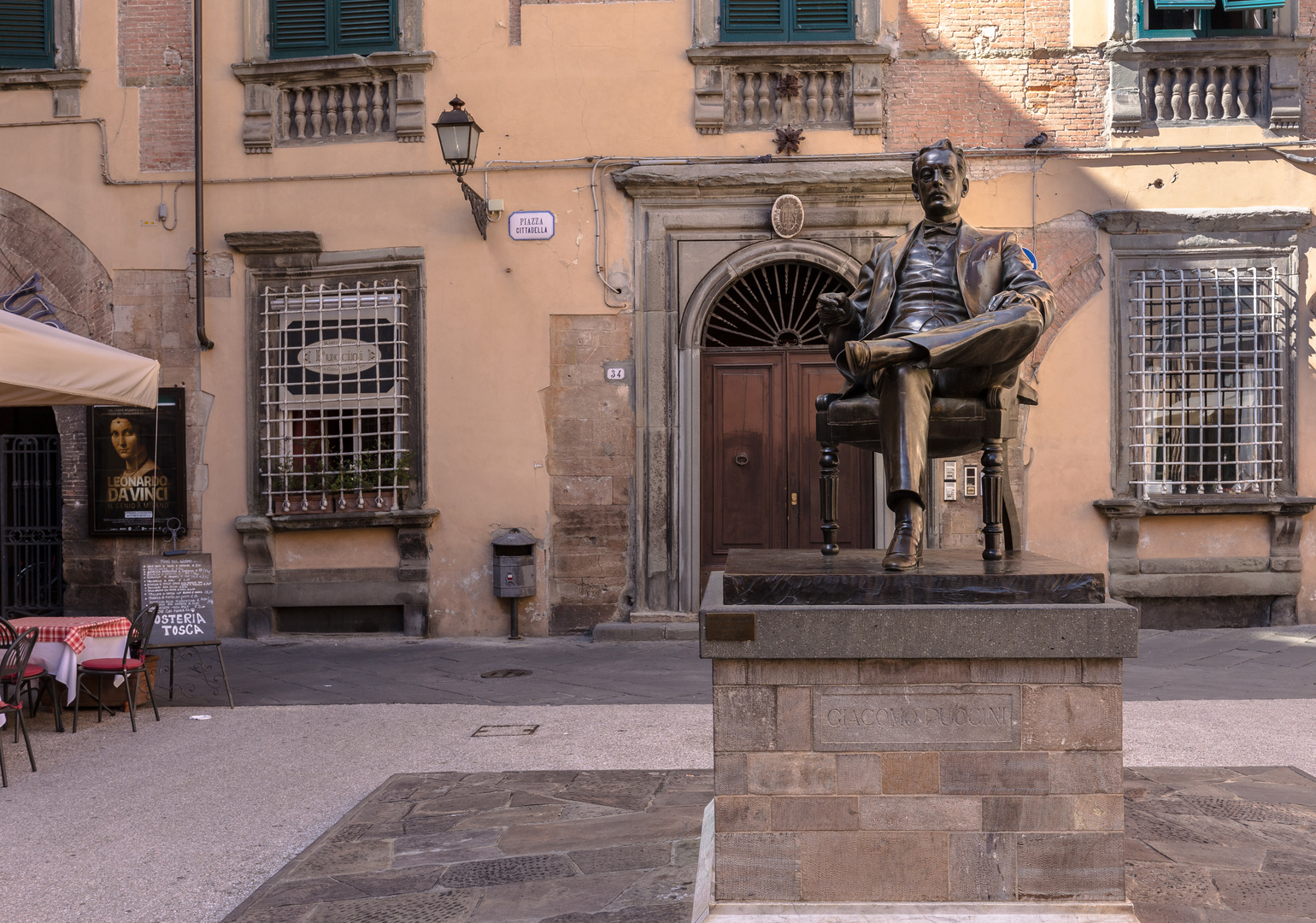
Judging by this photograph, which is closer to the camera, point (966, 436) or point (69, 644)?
point (966, 436)

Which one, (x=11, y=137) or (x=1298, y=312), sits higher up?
(x=11, y=137)

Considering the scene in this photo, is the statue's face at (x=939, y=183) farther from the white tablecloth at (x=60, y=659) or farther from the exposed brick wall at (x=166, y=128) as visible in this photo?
the exposed brick wall at (x=166, y=128)

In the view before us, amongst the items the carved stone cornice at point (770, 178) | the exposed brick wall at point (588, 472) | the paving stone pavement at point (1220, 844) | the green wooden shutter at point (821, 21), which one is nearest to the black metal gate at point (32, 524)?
the exposed brick wall at point (588, 472)

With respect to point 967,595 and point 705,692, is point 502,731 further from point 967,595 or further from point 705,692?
point 967,595

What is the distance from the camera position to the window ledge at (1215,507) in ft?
31.7

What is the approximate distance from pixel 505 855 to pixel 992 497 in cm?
209

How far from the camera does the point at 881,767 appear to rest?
3193 mm

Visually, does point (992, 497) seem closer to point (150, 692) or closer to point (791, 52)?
point (150, 692)

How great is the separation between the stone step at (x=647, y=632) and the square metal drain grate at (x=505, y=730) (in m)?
3.12

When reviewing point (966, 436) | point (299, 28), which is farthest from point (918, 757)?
point (299, 28)

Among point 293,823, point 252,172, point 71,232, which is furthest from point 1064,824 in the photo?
point 71,232

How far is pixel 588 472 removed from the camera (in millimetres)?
9984

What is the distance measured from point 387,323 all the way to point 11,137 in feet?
12.7

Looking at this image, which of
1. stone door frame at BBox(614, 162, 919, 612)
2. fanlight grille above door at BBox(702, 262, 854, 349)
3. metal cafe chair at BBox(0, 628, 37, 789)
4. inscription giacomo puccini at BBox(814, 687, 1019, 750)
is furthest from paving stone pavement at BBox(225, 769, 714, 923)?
fanlight grille above door at BBox(702, 262, 854, 349)
